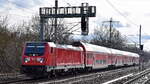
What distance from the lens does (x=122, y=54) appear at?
6456 centimetres

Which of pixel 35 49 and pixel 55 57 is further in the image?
pixel 55 57

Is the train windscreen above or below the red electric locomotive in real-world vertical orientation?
above

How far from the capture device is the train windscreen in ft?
87.9

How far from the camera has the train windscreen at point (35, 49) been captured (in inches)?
1054

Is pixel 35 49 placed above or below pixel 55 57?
above

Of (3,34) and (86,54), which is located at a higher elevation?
(3,34)

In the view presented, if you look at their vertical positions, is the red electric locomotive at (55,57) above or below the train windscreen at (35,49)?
below

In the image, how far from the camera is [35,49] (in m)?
26.9

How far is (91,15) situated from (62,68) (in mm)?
13247

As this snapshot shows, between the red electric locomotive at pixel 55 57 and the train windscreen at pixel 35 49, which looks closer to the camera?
the red electric locomotive at pixel 55 57

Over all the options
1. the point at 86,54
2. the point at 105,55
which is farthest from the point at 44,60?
the point at 105,55

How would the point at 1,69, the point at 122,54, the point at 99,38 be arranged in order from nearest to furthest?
the point at 1,69, the point at 122,54, the point at 99,38

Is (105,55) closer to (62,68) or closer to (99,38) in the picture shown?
(62,68)

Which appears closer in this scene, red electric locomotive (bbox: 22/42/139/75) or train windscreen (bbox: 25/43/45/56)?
red electric locomotive (bbox: 22/42/139/75)
